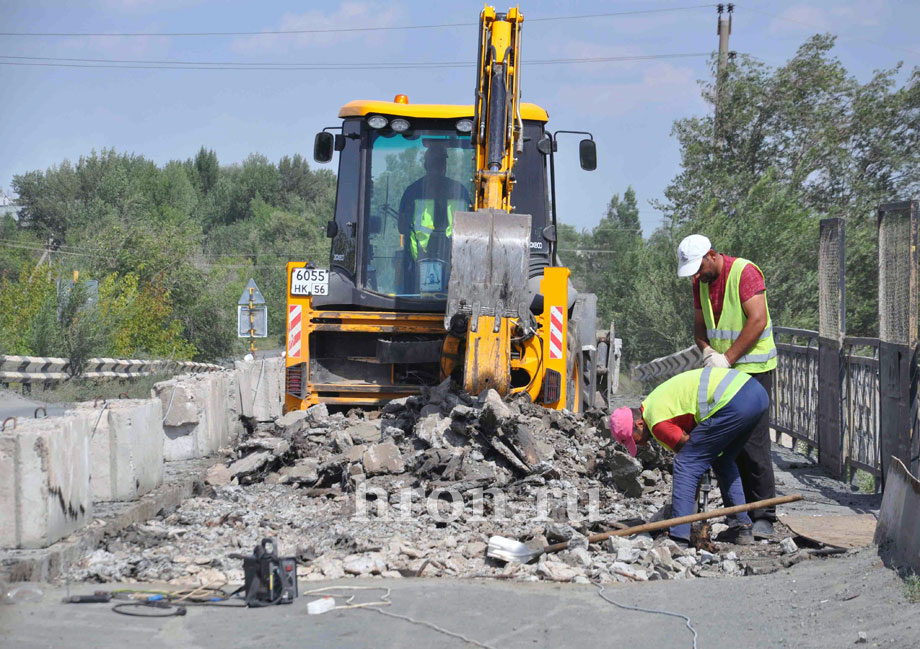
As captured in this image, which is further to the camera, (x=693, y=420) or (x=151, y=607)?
(x=693, y=420)

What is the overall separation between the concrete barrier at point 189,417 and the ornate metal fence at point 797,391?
6338 millimetres

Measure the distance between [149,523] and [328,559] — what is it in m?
1.60

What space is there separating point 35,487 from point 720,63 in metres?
29.8

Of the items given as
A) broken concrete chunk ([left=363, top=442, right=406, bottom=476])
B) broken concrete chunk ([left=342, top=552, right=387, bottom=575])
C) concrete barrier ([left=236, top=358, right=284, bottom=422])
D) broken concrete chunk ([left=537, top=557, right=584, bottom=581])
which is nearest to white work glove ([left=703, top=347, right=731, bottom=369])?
broken concrete chunk ([left=537, top=557, right=584, bottom=581])

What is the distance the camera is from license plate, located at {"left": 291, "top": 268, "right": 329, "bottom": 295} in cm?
1095

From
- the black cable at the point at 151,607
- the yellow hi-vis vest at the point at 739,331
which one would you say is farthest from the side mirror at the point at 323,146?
the black cable at the point at 151,607

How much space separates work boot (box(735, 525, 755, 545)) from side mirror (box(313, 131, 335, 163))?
6547mm

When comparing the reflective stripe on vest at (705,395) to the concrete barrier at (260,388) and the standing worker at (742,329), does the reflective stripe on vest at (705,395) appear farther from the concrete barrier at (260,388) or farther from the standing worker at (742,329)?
the concrete barrier at (260,388)

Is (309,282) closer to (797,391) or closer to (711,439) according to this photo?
(711,439)

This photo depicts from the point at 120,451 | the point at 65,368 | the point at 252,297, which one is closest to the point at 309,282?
the point at 120,451

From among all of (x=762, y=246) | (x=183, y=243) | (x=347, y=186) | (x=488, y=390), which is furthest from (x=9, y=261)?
(x=488, y=390)

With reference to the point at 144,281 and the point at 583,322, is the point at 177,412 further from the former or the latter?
the point at 144,281

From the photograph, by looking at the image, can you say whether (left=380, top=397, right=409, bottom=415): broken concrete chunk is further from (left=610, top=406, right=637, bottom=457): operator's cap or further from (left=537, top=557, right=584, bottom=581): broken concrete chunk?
(left=537, top=557, right=584, bottom=581): broken concrete chunk

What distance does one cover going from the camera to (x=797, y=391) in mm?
12141
